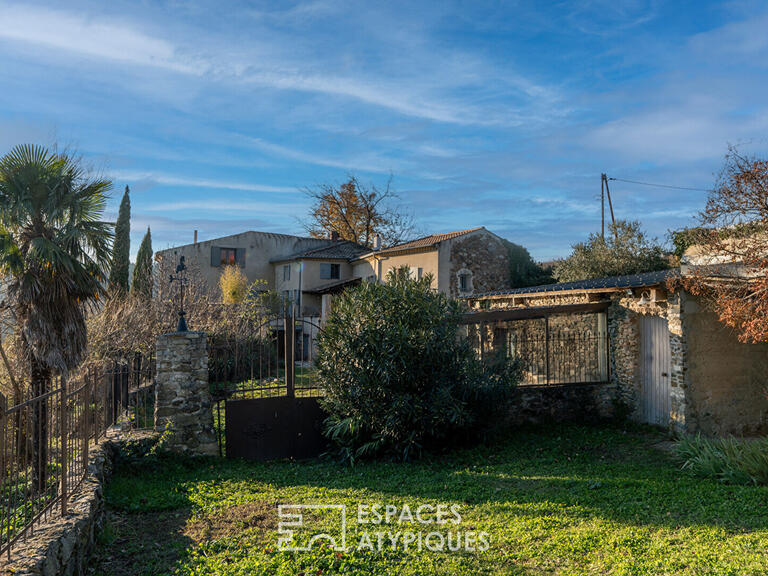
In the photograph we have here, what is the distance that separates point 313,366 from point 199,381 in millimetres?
1929

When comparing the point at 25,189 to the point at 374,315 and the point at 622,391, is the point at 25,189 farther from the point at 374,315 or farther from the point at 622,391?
the point at 622,391

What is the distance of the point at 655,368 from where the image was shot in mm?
11188

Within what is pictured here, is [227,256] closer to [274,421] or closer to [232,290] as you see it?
[232,290]

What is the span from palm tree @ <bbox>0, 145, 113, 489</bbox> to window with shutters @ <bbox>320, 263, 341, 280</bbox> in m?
23.1

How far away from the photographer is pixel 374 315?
9.06 m

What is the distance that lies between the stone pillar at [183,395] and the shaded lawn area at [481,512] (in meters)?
0.33

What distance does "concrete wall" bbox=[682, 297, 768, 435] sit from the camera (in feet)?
33.7

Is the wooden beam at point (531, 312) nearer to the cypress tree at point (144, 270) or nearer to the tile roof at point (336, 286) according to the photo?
the cypress tree at point (144, 270)

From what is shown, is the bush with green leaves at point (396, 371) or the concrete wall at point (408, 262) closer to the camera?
the bush with green leaves at point (396, 371)

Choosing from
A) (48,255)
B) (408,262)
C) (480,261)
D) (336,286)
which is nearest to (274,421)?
(48,255)

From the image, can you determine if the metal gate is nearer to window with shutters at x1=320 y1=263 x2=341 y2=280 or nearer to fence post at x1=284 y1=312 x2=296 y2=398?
fence post at x1=284 y1=312 x2=296 y2=398

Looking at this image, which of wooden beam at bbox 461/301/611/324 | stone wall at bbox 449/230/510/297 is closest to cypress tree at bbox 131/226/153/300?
stone wall at bbox 449/230/510/297

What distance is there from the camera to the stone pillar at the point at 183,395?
338 inches

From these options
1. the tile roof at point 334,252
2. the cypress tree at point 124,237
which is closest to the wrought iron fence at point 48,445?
the cypress tree at point 124,237
